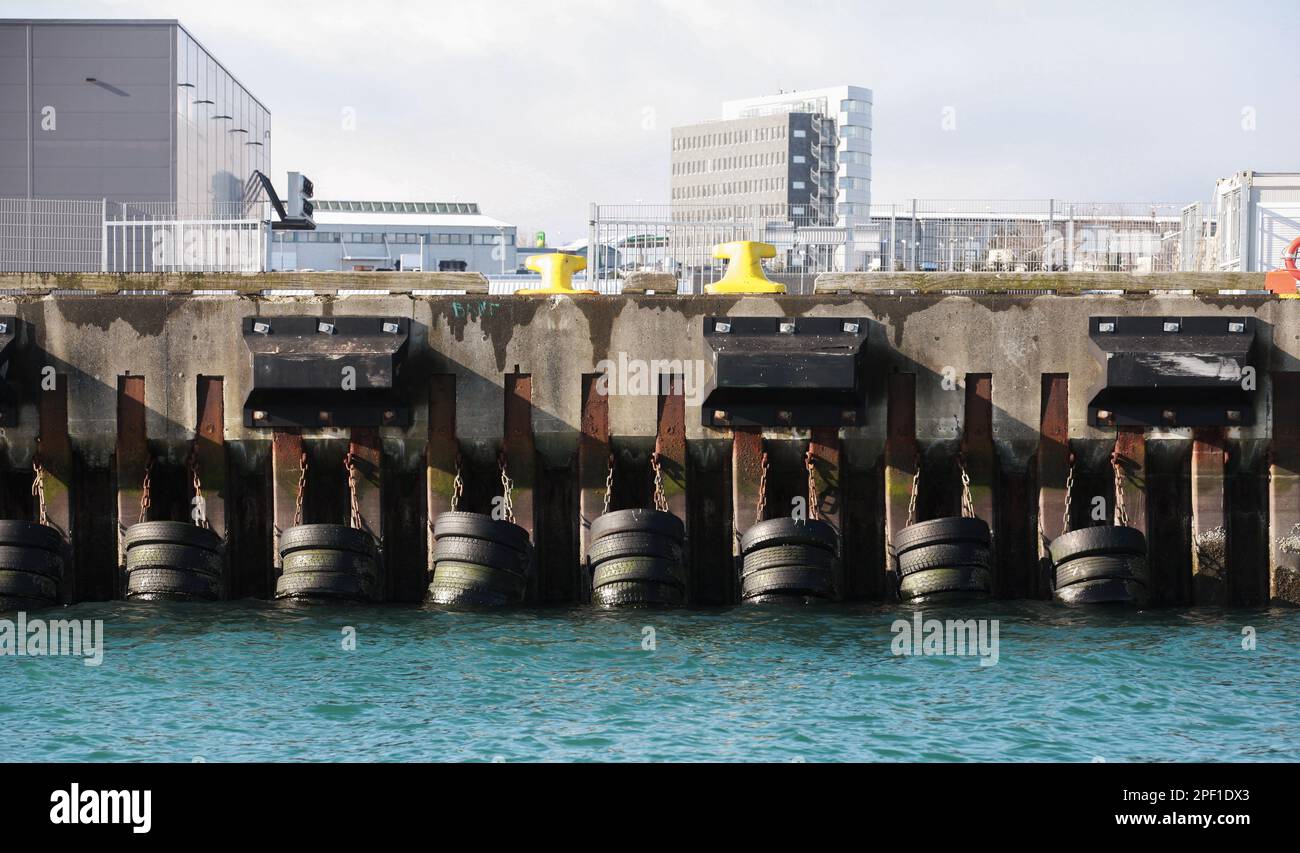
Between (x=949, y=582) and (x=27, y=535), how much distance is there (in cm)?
955

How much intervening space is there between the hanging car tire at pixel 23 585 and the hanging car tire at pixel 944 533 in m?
8.98

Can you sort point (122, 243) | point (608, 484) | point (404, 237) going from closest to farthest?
point (608, 484) < point (122, 243) < point (404, 237)

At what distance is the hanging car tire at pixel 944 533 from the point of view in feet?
56.3

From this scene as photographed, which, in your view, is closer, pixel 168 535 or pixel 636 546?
pixel 636 546

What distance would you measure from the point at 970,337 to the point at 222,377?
8.17m

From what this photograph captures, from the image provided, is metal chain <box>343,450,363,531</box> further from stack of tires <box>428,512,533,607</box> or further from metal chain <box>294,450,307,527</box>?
stack of tires <box>428,512,533,607</box>

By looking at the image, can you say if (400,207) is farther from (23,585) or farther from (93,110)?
(23,585)

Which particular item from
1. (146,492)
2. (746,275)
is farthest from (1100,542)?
(146,492)

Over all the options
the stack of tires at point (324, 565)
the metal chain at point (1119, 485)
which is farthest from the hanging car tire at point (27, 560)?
the metal chain at point (1119, 485)

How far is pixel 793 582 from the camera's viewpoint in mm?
17109

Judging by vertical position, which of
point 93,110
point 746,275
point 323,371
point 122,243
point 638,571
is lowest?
point 638,571

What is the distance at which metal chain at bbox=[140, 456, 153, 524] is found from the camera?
18000mm

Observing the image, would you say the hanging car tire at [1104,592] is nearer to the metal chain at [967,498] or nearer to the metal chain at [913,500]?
the metal chain at [967,498]

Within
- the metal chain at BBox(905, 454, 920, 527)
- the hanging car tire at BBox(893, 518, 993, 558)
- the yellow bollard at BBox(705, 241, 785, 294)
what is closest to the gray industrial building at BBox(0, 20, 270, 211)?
the yellow bollard at BBox(705, 241, 785, 294)
